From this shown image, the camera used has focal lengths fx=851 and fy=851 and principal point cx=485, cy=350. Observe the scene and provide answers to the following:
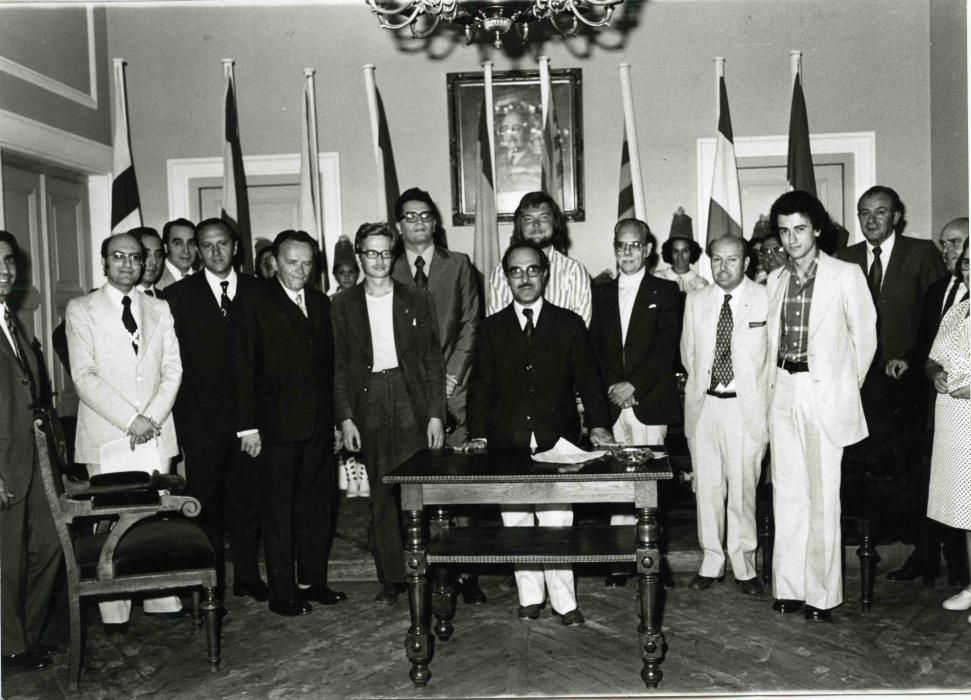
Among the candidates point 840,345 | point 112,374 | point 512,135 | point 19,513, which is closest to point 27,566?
point 19,513

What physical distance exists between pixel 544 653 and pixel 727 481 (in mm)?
1324

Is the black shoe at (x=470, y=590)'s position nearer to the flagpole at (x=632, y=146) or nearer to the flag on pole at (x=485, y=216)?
the flag on pole at (x=485, y=216)

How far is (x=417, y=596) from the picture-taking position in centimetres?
321

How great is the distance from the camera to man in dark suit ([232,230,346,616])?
3.96 m

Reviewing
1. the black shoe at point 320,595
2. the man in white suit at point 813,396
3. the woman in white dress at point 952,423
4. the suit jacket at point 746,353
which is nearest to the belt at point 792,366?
the man in white suit at point 813,396

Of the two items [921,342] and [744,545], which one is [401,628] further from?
[921,342]

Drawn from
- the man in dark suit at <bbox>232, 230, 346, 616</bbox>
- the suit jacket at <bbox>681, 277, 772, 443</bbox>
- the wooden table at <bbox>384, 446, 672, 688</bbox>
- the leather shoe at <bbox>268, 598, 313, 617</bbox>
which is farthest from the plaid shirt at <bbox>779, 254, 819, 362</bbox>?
the leather shoe at <bbox>268, 598, 313, 617</bbox>

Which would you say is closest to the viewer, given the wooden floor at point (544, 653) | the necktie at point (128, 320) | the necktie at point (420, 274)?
the wooden floor at point (544, 653)

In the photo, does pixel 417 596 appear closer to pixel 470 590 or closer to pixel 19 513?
pixel 470 590

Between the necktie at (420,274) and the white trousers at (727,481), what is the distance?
5.08 ft

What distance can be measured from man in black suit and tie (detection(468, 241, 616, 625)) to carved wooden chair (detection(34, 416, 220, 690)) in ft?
4.19

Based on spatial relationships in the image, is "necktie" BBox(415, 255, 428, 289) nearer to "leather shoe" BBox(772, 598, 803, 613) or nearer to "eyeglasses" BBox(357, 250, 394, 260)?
"eyeglasses" BBox(357, 250, 394, 260)

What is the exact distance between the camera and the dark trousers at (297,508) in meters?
4.00

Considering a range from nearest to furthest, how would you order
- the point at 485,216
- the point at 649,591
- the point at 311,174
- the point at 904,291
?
the point at 649,591 < the point at 904,291 < the point at 485,216 < the point at 311,174
